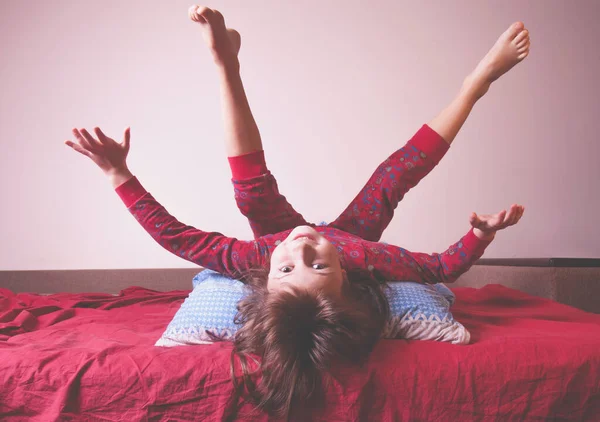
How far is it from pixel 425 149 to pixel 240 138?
520 mm

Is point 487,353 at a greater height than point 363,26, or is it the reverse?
point 363,26

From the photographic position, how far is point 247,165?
116cm

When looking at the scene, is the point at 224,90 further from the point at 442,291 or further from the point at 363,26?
the point at 363,26

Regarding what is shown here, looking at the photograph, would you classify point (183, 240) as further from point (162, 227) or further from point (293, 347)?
point (293, 347)

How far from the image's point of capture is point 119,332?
3.42ft

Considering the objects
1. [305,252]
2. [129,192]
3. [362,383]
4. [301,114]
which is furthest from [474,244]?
[301,114]

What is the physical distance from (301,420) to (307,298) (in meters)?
0.19

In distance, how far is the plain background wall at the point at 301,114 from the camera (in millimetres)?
1899

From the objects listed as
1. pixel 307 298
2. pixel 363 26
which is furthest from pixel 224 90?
pixel 363 26

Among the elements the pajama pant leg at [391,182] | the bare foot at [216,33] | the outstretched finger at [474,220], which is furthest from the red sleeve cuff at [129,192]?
the outstretched finger at [474,220]

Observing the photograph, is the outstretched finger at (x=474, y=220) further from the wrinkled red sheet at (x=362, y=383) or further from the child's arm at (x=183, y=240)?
the child's arm at (x=183, y=240)

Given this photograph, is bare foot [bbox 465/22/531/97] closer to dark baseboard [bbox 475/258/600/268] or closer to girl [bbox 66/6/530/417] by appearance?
girl [bbox 66/6/530/417]

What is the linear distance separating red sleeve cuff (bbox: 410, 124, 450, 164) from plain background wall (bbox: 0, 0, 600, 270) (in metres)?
0.60

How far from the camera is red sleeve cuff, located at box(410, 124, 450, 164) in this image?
1.31 metres
